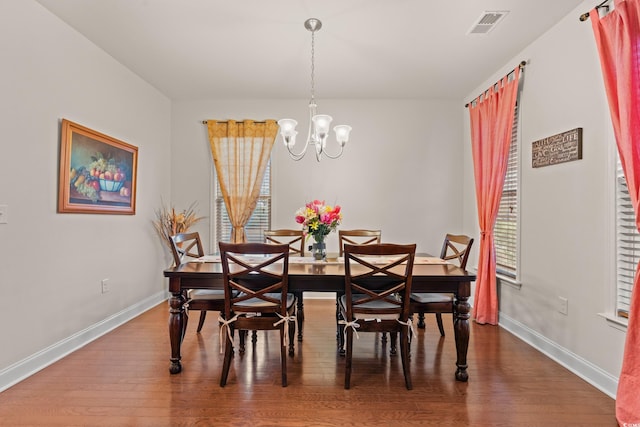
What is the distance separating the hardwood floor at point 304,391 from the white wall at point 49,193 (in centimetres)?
40

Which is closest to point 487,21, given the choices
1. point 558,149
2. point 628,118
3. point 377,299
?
point 558,149

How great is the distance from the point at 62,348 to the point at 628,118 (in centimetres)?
425

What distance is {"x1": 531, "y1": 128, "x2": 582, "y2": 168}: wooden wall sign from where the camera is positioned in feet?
8.16

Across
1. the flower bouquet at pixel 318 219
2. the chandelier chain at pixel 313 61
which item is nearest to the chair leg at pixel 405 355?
the flower bouquet at pixel 318 219

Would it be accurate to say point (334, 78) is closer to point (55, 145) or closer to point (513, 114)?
point (513, 114)

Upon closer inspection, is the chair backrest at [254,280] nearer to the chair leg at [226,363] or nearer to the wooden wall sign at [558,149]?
the chair leg at [226,363]

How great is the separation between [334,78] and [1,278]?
3.38 m

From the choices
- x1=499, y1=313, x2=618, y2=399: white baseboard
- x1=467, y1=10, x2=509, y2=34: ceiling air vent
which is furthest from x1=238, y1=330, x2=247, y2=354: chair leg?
x1=467, y1=10, x2=509, y2=34: ceiling air vent

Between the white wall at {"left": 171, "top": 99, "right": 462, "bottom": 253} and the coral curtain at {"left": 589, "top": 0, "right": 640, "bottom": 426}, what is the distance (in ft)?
7.95

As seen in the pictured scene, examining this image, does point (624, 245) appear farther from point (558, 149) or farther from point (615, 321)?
point (558, 149)

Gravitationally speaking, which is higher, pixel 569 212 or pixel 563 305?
pixel 569 212

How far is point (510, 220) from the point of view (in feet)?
11.2

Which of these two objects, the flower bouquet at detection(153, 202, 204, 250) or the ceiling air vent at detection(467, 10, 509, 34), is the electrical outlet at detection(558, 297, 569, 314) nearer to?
the ceiling air vent at detection(467, 10, 509, 34)

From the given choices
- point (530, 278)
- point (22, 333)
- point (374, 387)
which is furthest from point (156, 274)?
point (530, 278)
